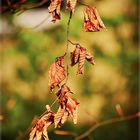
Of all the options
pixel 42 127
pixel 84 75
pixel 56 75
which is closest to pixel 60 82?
pixel 56 75

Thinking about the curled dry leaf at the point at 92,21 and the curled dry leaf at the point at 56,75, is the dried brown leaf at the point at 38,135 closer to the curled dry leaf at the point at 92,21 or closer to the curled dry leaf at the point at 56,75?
the curled dry leaf at the point at 56,75

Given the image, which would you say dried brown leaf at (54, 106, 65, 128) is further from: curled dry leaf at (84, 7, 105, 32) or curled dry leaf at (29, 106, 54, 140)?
curled dry leaf at (84, 7, 105, 32)

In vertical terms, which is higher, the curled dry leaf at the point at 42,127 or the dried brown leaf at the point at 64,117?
the dried brown leaf at the point at 64,117

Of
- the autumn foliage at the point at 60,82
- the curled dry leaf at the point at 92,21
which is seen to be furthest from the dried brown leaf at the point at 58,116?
the curled dry leaf at the point at 92,21

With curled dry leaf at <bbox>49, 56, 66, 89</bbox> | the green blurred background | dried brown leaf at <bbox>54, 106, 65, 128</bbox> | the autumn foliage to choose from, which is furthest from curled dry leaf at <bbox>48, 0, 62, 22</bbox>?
the green blurred background

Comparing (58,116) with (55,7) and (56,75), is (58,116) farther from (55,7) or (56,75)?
(55,7)

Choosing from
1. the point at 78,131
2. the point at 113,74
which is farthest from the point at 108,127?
the point at 113,74

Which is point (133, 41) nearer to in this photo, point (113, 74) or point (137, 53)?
point (113, 74)
